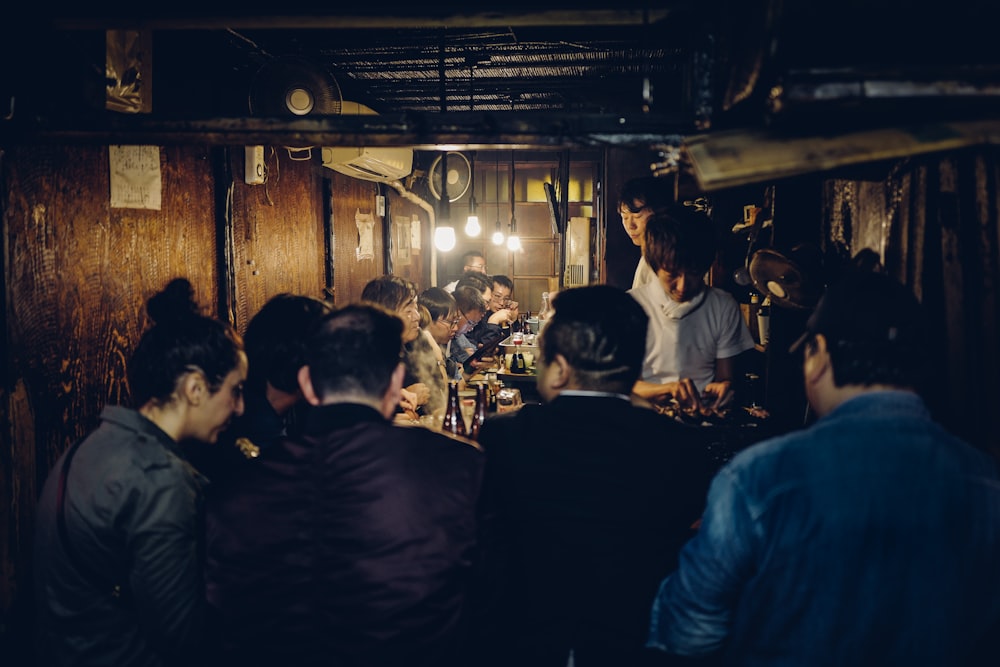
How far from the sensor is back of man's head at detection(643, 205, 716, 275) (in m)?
4.71

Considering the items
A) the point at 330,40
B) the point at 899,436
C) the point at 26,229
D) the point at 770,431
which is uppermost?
the point at 330,40

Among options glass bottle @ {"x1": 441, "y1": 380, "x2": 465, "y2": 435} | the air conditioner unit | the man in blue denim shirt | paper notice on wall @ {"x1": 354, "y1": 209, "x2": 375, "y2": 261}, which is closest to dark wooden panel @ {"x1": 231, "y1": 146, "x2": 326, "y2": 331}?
paper notice on wall @ {"x1": 354, "y1": 209, "x2": 375, "y2": 261}

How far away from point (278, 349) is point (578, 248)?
1319cm

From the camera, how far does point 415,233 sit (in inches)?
548

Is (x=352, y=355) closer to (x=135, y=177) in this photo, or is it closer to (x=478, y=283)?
(x=135, y=177)

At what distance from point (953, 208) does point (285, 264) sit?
248 inches

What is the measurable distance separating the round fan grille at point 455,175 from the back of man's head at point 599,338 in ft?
29.1

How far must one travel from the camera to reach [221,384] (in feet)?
8.99

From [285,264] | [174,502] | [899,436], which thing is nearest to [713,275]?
[285,264]

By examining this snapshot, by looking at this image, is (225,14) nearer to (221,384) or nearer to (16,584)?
(221,384)

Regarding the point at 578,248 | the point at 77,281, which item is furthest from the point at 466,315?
the point at 578,248

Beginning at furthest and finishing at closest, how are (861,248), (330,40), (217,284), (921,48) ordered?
(330,40), (217,284), (861,248), (921,48)

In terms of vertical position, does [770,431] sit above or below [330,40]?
below

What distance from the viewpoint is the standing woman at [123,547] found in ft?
7.48
